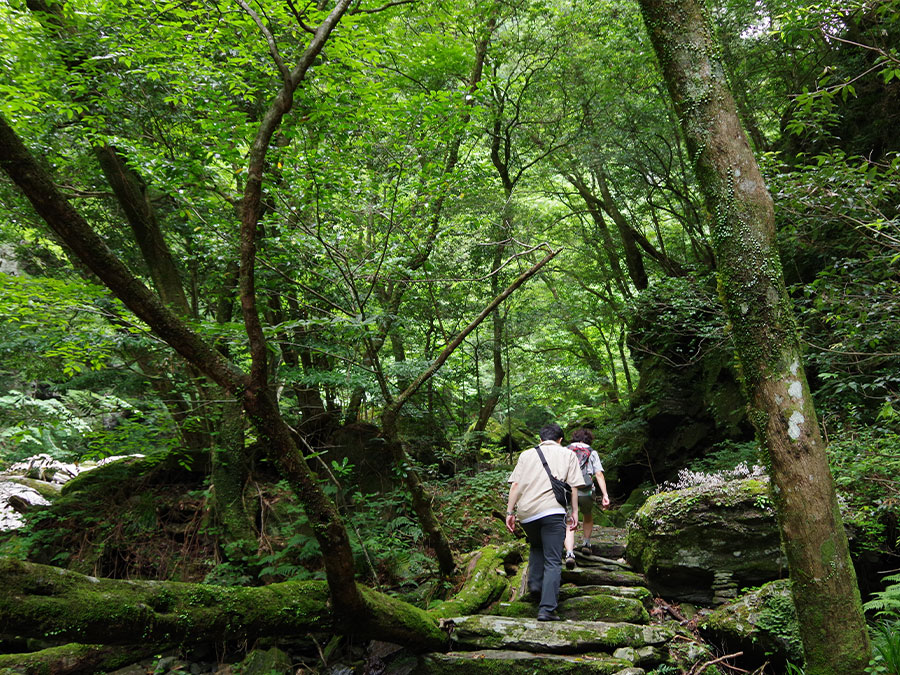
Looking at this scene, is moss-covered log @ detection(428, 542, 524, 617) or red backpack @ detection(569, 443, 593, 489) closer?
moss-covered log @ detection(428, 542, 524, 617)

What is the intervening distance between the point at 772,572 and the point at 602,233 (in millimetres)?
11117

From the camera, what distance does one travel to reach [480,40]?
1119cm

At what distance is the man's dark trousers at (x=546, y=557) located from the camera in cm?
496

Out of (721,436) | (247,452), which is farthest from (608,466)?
(247,452)

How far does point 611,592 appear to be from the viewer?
557 cm

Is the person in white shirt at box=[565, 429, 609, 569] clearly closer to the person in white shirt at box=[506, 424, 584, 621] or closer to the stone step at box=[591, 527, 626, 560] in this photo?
the stone step at box=[591, 527, 626, 560]

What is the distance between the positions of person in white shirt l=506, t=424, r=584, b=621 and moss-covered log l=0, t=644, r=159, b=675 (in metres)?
4.10

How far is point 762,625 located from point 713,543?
1346 mm

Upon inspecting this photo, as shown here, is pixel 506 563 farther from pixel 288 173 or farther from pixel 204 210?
pixel 204 210

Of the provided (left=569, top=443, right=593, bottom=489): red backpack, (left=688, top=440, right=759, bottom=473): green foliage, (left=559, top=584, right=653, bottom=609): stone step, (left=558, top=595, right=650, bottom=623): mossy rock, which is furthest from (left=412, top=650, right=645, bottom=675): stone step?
(left=688, top=440, right=759, bottom=473): green foliage

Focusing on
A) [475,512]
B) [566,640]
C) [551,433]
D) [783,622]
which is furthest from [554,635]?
[475,512]

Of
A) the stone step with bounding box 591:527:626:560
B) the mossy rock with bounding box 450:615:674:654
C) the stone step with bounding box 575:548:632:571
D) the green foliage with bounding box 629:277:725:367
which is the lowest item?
the stone step with bounding box 591:527:626:560

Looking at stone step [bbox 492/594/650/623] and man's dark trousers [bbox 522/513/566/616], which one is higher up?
man's dark trousers [bbox 522/513/566/616]

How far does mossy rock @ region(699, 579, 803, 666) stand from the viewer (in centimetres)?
408
